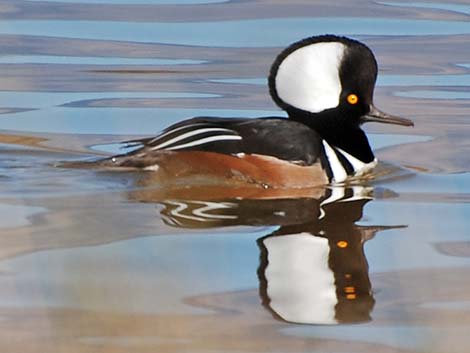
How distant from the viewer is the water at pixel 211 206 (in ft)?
21.2

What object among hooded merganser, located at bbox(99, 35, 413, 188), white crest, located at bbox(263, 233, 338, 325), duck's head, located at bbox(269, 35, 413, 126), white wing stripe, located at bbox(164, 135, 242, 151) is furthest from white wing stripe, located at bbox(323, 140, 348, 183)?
white crest, located at bbox(263, 233, 338, 325)

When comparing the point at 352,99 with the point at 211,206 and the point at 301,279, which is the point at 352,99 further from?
the point at 301,279

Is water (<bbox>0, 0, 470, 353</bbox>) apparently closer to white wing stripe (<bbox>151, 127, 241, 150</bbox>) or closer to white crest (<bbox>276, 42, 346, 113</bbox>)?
white wing stripe (<bbox>151, 127, 241, 150</bbox>)

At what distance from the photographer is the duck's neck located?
10008 millimetres

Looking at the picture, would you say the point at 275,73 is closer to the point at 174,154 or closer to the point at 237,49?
the point at 174,154

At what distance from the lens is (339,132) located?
33.4 feet

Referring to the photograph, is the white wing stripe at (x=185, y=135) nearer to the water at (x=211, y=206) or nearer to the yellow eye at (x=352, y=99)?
the water at (x=211, y=206)

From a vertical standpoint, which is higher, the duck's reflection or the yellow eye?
the yellow eye

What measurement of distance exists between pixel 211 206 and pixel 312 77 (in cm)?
135

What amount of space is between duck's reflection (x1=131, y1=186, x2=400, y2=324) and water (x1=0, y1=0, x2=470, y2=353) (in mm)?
15

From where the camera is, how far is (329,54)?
9.73 meters

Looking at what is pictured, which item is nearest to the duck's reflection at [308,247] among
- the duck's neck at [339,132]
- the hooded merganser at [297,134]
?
the hooded merganser at [297,134]

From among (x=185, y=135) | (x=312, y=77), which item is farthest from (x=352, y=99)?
(x=185, y=135)

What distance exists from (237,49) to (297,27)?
844mm
